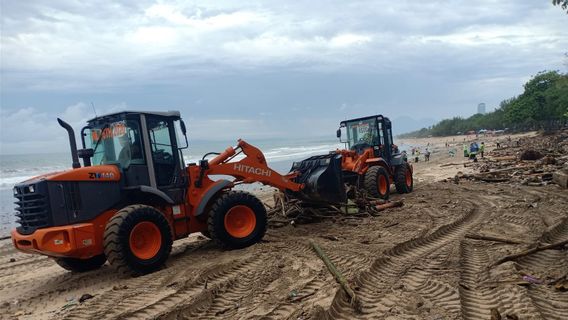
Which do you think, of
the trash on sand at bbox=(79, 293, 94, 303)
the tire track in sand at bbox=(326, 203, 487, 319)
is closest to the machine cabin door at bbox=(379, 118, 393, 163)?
the tire track in sand at bbox=(326, 203, 487, 319)

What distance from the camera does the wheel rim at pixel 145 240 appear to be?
6738 mm

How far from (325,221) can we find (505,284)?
17.0 ft

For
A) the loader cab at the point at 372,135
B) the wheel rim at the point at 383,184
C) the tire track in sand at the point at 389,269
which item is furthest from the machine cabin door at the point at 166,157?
the loader cab at the point at 372,135

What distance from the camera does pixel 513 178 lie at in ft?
50.5

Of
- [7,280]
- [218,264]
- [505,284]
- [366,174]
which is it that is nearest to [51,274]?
[7,280]

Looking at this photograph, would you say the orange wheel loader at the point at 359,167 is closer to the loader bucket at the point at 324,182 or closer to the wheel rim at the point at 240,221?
the loader bucket at the point at 324,182

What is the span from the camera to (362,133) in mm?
14227

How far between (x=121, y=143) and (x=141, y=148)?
34cm

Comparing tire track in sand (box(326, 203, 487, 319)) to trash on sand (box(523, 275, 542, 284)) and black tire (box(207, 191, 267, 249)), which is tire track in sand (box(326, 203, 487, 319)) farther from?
black tire (box(207, 191, 267, 249))

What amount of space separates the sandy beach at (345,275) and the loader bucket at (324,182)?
570 millimetres

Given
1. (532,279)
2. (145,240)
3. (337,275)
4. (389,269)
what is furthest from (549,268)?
(145,240)

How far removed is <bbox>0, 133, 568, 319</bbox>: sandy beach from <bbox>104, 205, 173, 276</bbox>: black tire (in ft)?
0.61

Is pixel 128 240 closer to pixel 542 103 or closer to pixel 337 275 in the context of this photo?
pixel 337 275

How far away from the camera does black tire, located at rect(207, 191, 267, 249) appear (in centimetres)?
778
